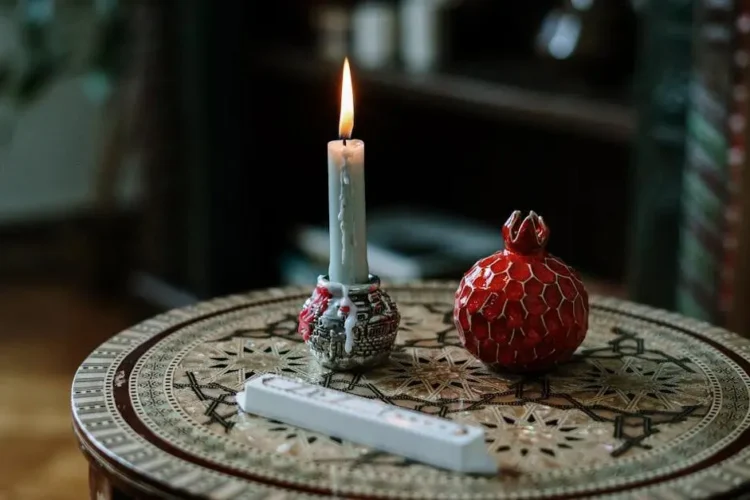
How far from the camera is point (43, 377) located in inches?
76.6

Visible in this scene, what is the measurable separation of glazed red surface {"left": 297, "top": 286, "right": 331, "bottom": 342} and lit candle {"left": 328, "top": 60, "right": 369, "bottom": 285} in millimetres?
13

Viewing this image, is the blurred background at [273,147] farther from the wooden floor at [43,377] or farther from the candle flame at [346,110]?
the candle flame at [346,110]

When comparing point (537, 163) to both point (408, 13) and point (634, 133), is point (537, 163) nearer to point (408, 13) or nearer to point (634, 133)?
point (408, 13)

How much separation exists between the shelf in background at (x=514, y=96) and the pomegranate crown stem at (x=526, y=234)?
0.63 metres

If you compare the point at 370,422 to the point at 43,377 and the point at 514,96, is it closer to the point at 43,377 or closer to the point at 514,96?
the point at 514,96

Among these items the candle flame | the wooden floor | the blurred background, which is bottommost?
the wooden floor

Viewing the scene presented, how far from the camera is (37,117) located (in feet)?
8.33

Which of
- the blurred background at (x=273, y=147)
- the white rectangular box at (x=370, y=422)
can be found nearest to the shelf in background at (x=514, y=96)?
the blurred background at (x=273, y=147)

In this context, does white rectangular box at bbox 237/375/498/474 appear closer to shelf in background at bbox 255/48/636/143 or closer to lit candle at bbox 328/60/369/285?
lit candle at bbox 328/60/369/285

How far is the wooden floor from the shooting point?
1.59m


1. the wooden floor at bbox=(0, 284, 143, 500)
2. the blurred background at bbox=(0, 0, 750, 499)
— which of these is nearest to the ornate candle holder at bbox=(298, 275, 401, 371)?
the blurred background at bbox=(0, 0, 750, 499)

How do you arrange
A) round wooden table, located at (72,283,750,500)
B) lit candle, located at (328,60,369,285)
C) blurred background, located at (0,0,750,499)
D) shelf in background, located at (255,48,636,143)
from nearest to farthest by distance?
round wooden table, located at (72,283,750,500) < lit candle, located at (328,60,369,285) < shelf in background, located at (255,48,636,143) < blurred background, located at (0,0,750,499)

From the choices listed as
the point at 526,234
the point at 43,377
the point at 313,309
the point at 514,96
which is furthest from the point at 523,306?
the point at 43,377

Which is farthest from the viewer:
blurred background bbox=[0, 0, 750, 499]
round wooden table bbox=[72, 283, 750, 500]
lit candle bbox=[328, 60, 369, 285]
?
blurred background bbox=[0, 0, 750, 499]
